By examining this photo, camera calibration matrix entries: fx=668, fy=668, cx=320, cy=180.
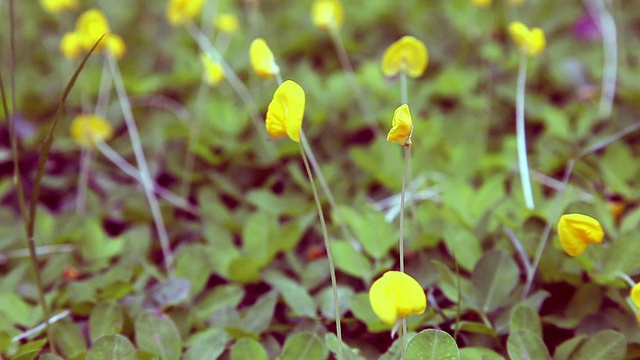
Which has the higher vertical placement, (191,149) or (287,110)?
(287,110)

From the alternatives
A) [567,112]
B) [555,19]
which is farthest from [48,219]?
[555,19]

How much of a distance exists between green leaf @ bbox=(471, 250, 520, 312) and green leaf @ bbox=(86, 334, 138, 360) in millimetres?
409

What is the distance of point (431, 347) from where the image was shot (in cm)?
66

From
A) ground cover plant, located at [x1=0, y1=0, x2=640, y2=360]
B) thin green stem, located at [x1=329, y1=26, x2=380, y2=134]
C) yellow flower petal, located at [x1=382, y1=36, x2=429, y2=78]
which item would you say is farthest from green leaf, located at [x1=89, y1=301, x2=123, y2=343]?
thin green stem, located at [x1=329, y1=26, x2=380, y2=134]

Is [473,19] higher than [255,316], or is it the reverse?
[473,19]

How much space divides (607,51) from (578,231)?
0.87 m

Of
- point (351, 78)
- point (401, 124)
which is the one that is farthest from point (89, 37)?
point (401, 124)

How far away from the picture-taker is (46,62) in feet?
4.90

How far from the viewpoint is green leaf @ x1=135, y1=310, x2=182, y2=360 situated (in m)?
0.75

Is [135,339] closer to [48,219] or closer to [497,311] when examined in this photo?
[48,219]

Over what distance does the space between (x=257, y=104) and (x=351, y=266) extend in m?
0.50

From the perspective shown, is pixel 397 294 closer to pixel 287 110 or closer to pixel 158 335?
pixel 287 110

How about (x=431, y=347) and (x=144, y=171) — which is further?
(x=144, y=171)

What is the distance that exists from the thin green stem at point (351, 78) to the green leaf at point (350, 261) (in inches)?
13.9
